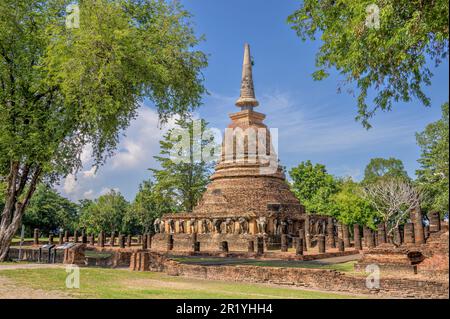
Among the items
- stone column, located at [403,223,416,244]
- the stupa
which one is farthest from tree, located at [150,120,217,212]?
stone column, located at [403,223,416,244]

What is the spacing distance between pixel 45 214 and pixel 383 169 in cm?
4050

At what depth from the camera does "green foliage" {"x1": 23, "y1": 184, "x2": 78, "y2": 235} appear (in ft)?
144

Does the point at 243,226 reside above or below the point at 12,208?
below

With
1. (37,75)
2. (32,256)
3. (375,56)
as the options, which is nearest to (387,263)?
(375,56)

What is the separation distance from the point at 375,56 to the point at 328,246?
2081 centimetres

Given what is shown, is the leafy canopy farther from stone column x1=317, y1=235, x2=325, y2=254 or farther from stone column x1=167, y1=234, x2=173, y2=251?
stone column x1=167, y1=234, x2=173, y2=251

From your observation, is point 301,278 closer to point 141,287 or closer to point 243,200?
point 141,287

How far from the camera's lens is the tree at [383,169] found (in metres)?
50.0

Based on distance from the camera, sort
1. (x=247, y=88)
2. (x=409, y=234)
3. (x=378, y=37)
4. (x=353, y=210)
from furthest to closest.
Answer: (x=353, y=210), (x=247, y=88), (x=409, y=234), (x=378, y=37)

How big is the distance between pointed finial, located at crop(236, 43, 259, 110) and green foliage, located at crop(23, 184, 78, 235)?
2332cm

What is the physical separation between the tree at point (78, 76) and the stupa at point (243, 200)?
42.1 ft

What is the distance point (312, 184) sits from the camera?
4400 centimetres

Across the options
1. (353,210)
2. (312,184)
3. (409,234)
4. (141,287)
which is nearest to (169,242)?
(409,234)

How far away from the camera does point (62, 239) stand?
118ft
